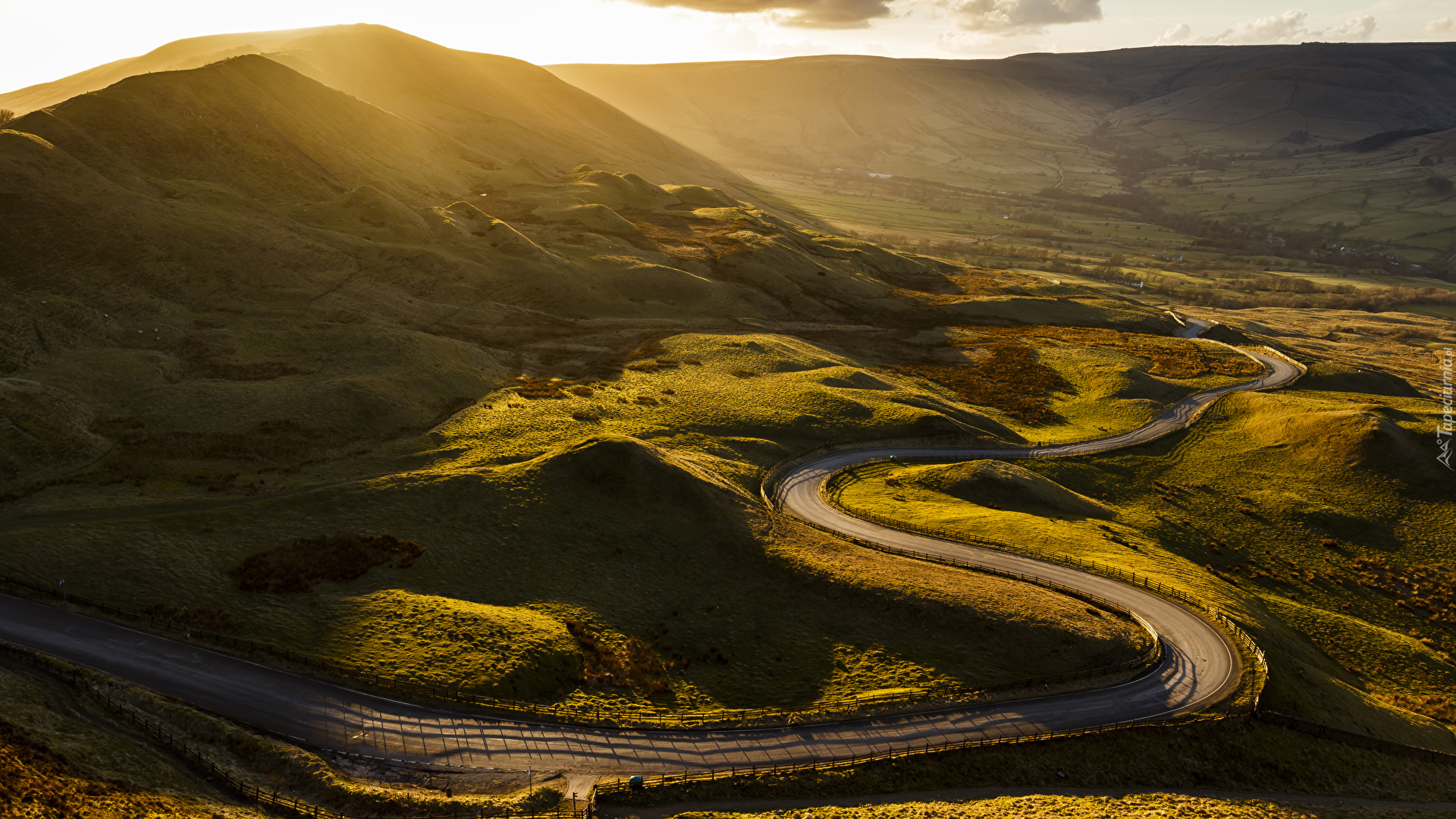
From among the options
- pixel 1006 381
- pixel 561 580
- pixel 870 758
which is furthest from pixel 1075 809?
pixel 1006 381

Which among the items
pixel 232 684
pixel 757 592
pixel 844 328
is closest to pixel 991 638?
pixel 757 592

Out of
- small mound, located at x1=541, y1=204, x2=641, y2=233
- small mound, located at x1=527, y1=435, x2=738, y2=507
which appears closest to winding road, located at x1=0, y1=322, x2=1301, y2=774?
small mound, located at x1=527, y1=435, x2=738, y2=507

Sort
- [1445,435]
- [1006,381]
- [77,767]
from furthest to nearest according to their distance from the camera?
1. [1006,381]
2. [1445,435]
3. [77,767]

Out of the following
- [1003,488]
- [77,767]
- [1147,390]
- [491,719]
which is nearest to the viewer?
[77,767]

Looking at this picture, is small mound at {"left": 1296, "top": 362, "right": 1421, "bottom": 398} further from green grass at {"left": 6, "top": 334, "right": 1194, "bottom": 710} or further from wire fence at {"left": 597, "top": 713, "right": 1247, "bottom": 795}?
wire fence at {"left": 597, "top": 713, "right": 1247, "bottom": 795}

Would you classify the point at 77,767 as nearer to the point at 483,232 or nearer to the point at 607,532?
the point at 607,532

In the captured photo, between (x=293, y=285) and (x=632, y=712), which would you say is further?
(x=293, y=285)

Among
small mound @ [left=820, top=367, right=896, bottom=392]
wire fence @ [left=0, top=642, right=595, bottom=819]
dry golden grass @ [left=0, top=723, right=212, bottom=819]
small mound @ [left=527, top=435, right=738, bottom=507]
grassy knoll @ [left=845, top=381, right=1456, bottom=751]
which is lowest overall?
grassy knoll @ [left=845, top=381, right=1456, bottom=751]
